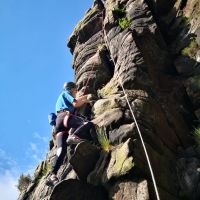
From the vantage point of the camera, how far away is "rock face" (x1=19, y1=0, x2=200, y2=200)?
9898 mm

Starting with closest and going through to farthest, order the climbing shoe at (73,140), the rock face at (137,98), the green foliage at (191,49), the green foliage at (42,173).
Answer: the rock face at (137,98) < the climbing shoe at (73,140) < the green foliage at (42,173) < the green foliage at (191,49)

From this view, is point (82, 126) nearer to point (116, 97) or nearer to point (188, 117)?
point (116, 97)

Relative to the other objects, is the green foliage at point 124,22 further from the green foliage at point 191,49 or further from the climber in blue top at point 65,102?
the climber in blue top at point 65,102

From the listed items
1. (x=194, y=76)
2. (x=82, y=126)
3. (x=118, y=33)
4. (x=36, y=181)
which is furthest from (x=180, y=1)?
(x=36, y=181)

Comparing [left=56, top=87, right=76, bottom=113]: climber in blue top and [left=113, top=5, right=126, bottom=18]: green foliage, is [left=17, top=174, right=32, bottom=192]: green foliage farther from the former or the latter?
[left=113, top=5, right=126, bottom=18]: green foliage

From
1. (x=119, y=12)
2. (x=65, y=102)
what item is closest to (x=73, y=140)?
(x=65, y=102)

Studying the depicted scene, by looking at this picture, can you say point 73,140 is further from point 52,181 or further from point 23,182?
point 23,182

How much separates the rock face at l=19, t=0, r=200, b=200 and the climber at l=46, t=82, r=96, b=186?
0.93ft

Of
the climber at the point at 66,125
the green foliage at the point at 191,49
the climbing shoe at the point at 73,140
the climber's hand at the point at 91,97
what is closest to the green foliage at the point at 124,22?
the green foliage at the point at 191,49

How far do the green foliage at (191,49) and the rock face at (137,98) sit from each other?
0.17ft

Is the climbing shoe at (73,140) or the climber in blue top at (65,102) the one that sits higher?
the climber in blue top at (65,102)

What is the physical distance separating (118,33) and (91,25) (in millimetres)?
3580

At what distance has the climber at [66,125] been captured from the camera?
11158mm

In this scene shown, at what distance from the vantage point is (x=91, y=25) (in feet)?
63.4
